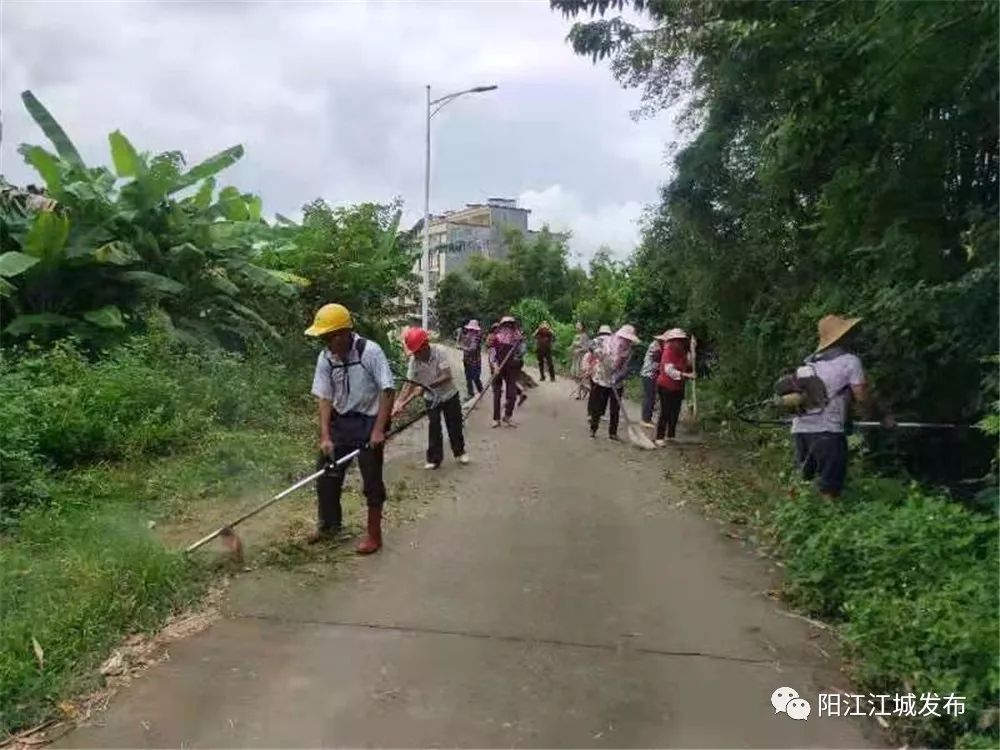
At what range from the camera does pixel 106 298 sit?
12.0 meters

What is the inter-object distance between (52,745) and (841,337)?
5.22 metres

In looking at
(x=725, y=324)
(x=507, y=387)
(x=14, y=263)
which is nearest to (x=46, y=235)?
(x=14, y=263)

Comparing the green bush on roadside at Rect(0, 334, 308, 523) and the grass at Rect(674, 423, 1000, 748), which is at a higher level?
the green bush on roadside at Rect(0, 334, 308, 523)

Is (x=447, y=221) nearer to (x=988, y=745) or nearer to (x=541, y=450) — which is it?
(x=541, y=450)

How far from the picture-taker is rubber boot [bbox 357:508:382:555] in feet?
20.6

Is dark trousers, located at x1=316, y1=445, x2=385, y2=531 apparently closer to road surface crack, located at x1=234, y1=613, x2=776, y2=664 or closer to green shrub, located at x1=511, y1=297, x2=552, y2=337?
road surface crack, located at x1=234, y1=613, x2=776, y2=664

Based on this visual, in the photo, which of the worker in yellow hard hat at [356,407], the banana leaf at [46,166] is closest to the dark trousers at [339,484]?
the worker in yellow hard hat at [356,407]

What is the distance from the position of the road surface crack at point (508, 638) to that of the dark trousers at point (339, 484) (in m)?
1.37

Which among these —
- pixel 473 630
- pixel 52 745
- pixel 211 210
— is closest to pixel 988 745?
pixel 473 630

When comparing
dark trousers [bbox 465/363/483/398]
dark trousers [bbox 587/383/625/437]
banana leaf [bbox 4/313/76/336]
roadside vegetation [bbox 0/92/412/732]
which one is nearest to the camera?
roadside vegetation [bbox 0/92/412/732]

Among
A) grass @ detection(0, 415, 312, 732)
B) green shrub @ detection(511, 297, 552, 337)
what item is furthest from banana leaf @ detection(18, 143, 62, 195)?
green shrub @ detection(511, 297, 552, 337)

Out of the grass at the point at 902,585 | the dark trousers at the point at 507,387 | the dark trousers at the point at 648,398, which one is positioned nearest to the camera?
the grass at the point at 902,585

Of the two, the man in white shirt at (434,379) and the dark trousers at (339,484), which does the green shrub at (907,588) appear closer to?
the dark trousers at (339,484)

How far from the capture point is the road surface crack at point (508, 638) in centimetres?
462
